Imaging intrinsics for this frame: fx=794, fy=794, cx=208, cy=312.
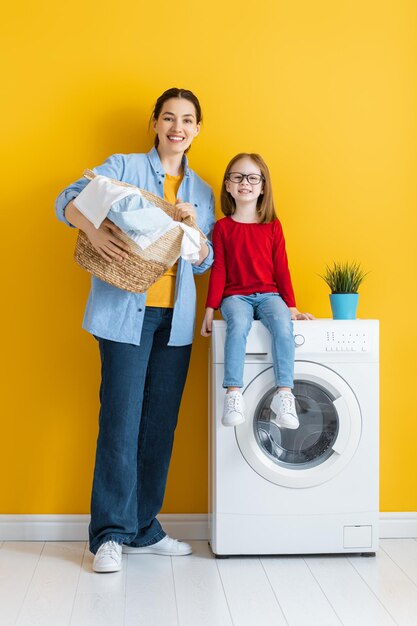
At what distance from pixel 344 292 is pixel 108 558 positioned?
1179 mm

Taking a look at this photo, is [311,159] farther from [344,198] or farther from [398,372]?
[398,372]

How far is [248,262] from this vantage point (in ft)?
8.97

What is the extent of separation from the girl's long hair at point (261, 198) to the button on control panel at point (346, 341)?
0.47 m

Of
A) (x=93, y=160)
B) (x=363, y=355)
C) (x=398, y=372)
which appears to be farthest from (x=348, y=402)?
(x=93, y=160)

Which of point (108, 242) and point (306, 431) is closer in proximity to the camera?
point (108, 242)

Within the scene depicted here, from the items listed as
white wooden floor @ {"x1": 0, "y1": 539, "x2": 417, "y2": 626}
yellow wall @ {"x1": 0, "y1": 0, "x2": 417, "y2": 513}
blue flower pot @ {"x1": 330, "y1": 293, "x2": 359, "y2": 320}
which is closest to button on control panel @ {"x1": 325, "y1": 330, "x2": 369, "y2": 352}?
blue flower pot @ {"x1": 330, "y1": 293, "x2": 359, "y2": 320}

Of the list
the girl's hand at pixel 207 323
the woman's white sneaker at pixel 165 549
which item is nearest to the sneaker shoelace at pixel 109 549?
the woman's white sneaker at pixel 165 549

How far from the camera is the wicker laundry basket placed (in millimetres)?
2379

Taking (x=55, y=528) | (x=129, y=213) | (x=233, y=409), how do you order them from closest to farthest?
(x=129, y=213) < (x=233, y=409) < (x=55, y=528)

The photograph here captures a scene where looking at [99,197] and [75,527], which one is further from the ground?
[99,197]

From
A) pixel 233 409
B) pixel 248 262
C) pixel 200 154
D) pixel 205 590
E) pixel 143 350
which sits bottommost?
pixel 205 590

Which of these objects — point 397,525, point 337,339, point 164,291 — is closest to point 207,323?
point 164,291

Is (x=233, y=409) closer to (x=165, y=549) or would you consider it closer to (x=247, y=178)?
(x=165, y=549)

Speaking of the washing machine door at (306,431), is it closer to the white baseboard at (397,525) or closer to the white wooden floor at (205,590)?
the white wooden floor at (205,590)
